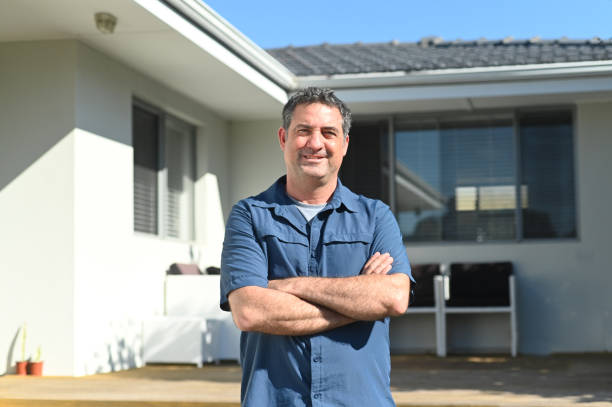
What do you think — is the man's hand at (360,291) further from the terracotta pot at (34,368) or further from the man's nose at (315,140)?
the terracotta pot at (34,368)

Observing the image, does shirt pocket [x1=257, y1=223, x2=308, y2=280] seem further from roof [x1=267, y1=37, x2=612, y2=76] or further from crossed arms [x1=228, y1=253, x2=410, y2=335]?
roof [x1=267, y1=37, x2=612, y2=76]

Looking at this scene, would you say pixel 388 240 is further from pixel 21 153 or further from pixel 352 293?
pixel 21 153

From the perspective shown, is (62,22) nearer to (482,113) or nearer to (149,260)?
(149,260)

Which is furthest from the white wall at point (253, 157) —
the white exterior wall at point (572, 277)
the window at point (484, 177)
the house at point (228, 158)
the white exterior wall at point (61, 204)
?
the white exterior wall at point (61, 204)

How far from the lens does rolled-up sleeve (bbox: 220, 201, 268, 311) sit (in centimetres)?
201

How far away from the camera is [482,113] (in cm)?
866

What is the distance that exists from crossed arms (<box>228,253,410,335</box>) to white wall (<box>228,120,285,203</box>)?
277 inches

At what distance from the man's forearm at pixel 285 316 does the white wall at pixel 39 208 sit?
4.54 meters

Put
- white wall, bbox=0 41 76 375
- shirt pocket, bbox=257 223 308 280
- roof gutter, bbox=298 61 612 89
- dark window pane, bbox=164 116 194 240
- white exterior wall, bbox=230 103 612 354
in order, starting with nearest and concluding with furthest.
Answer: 1. shirt pocket, bbox=257 223 308 280
2. white wall, bbox=0 41 76 375
3. roof gutter, bbox=298 61 612 89
4. dark window pane, bbox=164 116 194 240
5. white exterior wall, bbox=230 103 612 354

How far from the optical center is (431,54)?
886cm

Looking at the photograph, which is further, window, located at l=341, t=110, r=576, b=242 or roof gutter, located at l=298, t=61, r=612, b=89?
window, located at l=341, t=110, r=576, b=242

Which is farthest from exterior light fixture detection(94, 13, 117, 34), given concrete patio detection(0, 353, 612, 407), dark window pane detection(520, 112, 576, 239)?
dark window pane detection(520, 112, 576, 239)

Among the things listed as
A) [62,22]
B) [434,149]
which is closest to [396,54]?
[434,149]

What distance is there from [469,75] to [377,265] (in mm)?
5793
